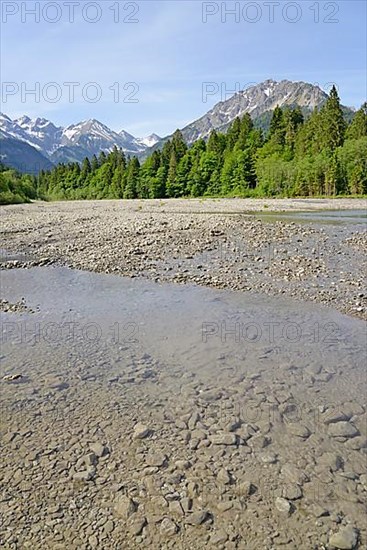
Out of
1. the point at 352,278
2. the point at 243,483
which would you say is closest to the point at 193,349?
the point at 243,483

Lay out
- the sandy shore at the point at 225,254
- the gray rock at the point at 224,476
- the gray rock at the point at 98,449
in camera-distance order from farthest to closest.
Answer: the sandy shore at the point at 225,254
the gray rock at the point at 98,449
the gray rock at the point at 224,476

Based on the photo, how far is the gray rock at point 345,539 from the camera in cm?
351

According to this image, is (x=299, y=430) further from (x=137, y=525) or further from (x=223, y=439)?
(x=137, y=525)

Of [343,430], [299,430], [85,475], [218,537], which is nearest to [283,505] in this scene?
[218,537]

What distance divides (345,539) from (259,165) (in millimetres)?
82275

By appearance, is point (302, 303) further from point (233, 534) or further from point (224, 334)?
point (233, 534)

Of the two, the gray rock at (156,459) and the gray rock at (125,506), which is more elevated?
Answer: the gray rock at (156,459)

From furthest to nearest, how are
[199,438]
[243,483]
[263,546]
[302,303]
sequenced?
[302,303]
[199,438]
[243,483]
[263,546]

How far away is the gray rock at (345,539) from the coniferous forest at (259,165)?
68817 mm

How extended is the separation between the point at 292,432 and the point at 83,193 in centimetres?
13011

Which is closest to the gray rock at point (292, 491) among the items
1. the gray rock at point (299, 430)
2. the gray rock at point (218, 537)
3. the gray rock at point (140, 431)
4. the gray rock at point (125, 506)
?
the gray rock at point (218, 537)

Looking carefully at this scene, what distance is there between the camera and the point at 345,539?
357cm

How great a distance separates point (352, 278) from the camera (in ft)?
41.8

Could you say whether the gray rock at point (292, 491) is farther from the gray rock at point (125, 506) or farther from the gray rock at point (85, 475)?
the gray rock at point (85, 475)
